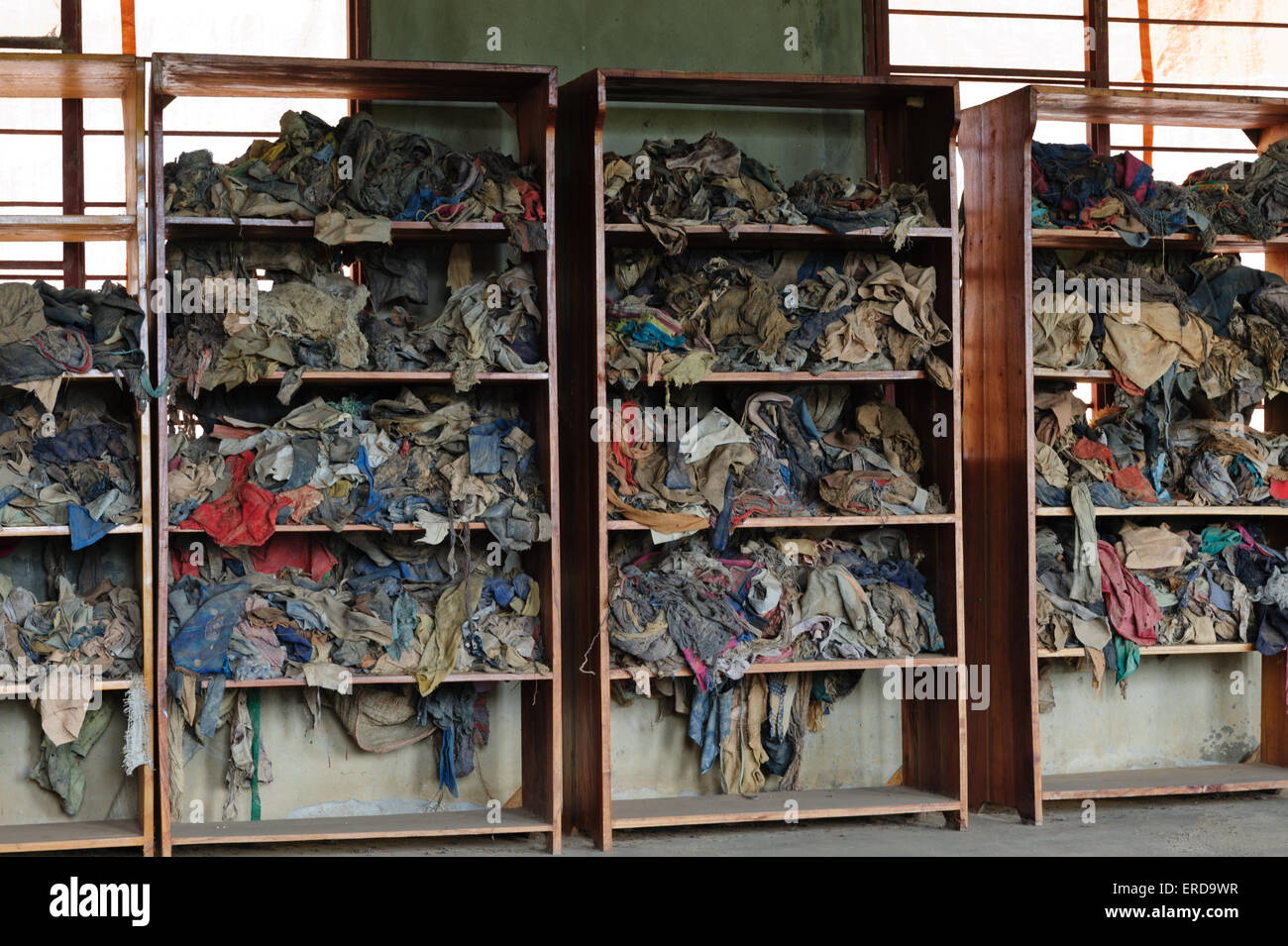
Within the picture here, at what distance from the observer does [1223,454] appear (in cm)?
541

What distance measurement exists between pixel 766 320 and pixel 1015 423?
1.02 metres

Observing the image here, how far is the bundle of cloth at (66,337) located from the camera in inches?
170

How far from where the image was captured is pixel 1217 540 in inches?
216

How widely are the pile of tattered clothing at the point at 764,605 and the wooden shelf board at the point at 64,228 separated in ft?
6.81

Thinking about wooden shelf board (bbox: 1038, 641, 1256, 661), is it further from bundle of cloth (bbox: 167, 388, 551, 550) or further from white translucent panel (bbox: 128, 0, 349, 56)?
white translucent panel (bbox: 128, 0, 349, 56)

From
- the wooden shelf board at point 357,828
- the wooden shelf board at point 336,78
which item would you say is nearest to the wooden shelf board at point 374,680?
the wooden shelf board at point 357,828

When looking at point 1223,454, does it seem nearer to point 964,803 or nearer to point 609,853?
point 964,803

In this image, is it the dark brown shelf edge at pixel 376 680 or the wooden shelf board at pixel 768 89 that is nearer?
the dark brown shelf edge at pixel 376 680

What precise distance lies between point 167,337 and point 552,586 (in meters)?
1.55

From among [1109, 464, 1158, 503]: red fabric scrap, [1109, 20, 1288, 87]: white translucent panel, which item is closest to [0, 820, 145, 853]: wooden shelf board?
[1109, 464, 1158, 503]: red fabric scrap

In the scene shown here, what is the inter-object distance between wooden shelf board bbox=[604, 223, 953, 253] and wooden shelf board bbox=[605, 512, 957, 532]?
1004mm

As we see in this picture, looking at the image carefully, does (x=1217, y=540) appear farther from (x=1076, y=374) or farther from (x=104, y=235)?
(x=104, y=235)

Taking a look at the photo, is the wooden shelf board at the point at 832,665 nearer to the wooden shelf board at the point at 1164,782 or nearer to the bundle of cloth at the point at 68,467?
the wooden shelf board at the point at 1164,782

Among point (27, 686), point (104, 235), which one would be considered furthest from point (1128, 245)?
point (27, 686)
